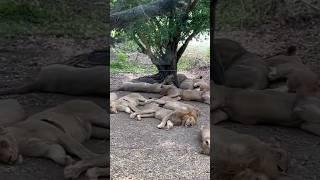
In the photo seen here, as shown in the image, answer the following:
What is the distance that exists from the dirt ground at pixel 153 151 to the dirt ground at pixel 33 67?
71.8 inches

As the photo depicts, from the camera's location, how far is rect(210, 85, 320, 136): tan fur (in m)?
1.81

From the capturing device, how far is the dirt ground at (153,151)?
12.4 ft

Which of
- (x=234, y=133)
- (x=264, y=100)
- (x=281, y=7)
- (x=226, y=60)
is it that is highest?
(x=281, y=7)

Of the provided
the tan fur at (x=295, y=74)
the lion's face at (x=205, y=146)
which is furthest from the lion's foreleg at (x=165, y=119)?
the tan fur at (x=295, y=74)

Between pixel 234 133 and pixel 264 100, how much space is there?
0.16m

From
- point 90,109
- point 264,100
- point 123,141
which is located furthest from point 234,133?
Answer: point 123,141

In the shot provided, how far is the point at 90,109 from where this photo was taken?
1.93 m

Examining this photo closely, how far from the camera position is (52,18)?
1885 mm

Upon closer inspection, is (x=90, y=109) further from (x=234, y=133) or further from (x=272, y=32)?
(x=272, y=32)

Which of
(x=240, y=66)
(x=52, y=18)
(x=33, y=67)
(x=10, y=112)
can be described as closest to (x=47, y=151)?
(x=10, y=112)

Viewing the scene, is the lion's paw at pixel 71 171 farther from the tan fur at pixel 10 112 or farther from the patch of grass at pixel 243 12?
the patch of grass at pixel 243 12

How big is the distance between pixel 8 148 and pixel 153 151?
2386 mm

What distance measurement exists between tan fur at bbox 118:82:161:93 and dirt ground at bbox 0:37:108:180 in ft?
12.1

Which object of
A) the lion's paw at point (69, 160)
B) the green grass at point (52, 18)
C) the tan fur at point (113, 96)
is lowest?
the tan fur at point (113, 96)
